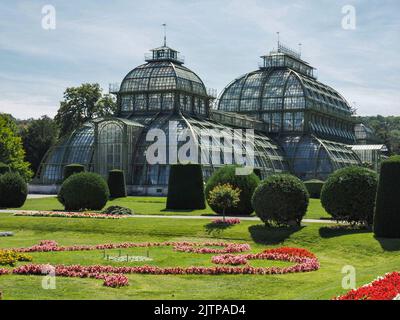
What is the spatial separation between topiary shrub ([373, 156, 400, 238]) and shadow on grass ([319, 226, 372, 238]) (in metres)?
1.79

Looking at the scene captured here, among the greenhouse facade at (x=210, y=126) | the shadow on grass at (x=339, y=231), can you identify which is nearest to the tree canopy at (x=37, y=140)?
the greenhouse facade at (x=210, y=126)

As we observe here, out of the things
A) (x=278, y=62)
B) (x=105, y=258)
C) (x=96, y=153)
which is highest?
(x=278, y=62)

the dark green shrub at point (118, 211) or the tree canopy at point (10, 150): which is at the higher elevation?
the tree canopy at point (10, 150)

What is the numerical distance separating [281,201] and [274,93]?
54597 millimetres

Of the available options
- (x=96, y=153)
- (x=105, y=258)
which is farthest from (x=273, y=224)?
(x=96, y=153)

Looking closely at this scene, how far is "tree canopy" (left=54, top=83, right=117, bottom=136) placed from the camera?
84938 millimetres

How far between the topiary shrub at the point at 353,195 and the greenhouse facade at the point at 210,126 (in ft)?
68.6

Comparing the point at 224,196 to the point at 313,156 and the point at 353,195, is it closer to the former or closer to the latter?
the point at 353,195

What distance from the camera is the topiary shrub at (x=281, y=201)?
30109mm

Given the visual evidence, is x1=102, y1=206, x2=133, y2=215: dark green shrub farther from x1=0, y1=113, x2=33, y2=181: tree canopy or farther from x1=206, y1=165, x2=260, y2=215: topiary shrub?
x1=0, y1=113, x2=33, y2=181: tree canopy

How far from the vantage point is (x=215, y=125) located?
68062 millimetres

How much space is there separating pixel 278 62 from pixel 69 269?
71.7 m

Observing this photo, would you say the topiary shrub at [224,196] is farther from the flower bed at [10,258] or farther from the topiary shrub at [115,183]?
the topiary shrub at [115,183]

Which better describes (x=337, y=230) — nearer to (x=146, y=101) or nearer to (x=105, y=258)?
(x=105, y=258)
